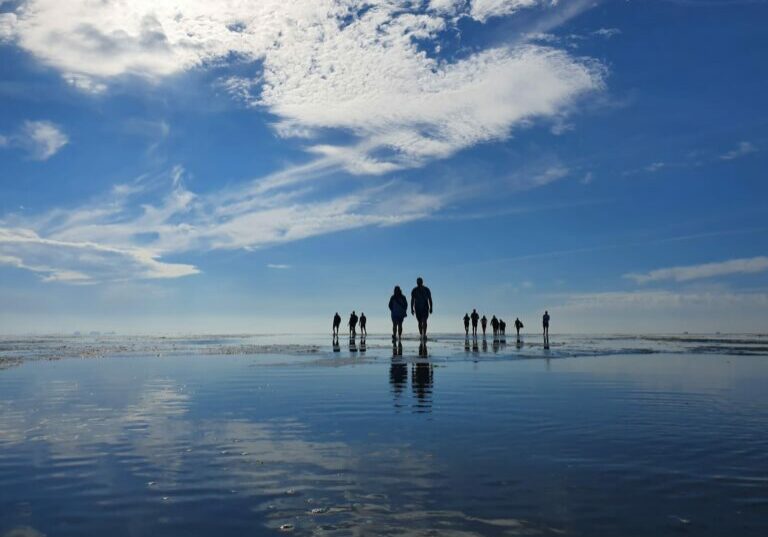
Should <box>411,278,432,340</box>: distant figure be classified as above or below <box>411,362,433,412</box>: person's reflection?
above

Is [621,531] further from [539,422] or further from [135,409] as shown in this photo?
[135,409]

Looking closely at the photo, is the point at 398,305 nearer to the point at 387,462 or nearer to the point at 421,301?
the point at 421,301

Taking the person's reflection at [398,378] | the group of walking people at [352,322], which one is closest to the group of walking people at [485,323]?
the group of walking people at [352,322]

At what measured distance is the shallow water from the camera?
3.86 meters

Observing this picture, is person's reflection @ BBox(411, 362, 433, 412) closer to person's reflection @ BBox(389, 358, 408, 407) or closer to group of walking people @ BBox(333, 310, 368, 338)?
person's reflection @ BBox(389, 358, 408, 407)

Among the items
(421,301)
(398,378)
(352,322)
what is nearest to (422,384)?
(398,378)

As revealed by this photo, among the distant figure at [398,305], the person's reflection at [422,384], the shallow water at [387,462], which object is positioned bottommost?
the shallow water at [387,462]

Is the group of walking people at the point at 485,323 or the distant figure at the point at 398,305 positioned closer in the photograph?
the distant figure at the point at 398,305

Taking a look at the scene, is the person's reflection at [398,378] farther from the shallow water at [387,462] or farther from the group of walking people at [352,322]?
the group of walking people at [352,322]

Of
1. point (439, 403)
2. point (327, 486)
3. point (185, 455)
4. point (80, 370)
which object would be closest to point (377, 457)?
point (327, 486)

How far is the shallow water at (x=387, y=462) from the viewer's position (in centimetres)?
386

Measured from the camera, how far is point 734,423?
7582 mm

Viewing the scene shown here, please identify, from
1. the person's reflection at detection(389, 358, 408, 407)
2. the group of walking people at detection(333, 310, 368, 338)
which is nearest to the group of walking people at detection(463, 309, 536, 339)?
the group of walking people at detection(333, 310, 368, 338)

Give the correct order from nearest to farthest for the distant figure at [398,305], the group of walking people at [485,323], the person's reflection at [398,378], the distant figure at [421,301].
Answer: the person's reflection at [398,378] < the distant figure at [421,301] < the distant figure at [398,305] < the group of walking people at [485,323]
